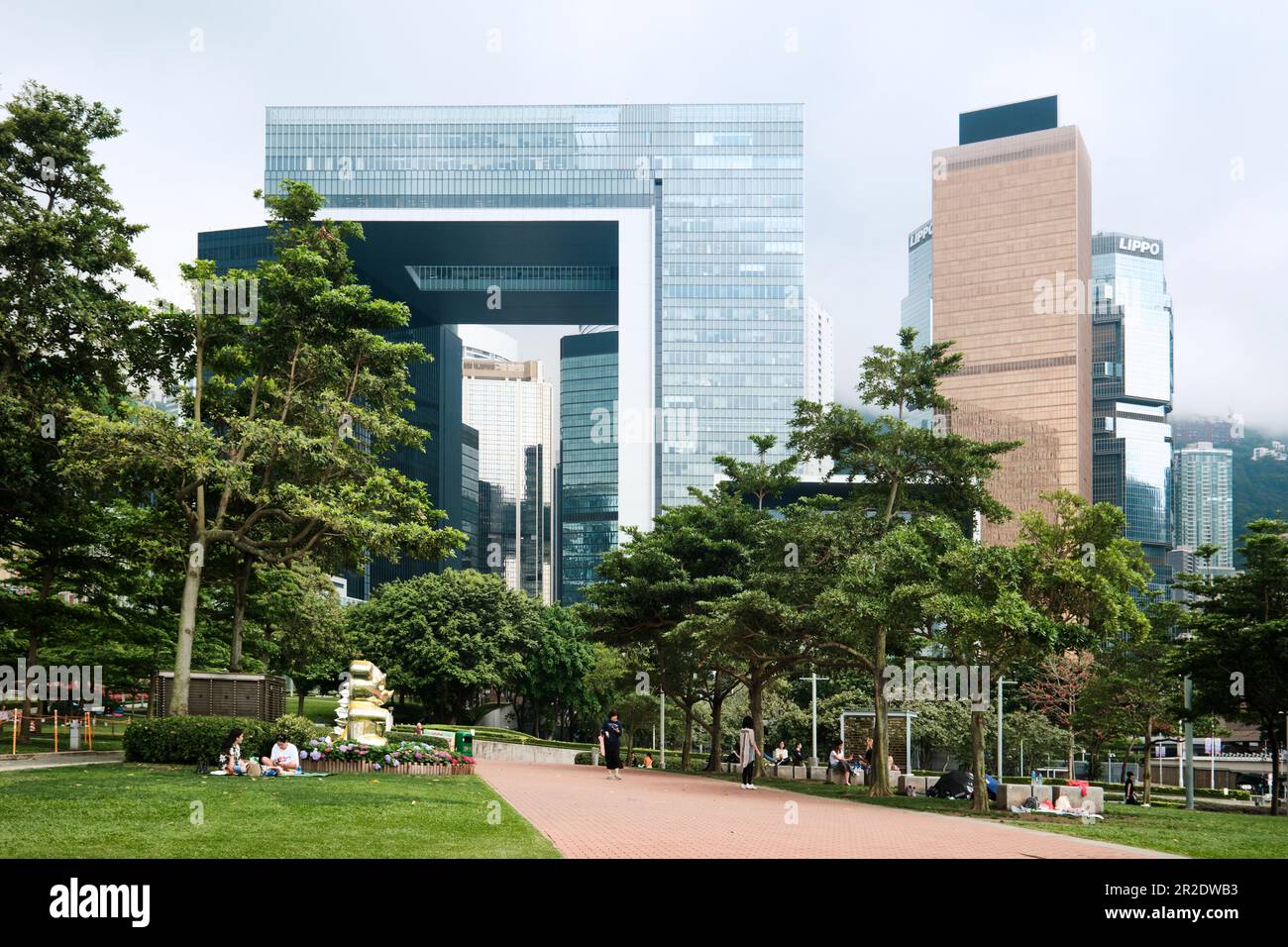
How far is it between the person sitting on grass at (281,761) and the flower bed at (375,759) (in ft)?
3.62

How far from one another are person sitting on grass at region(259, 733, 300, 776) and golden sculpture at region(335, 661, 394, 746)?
5.01m

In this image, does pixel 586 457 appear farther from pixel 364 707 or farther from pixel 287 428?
pixel 287 428


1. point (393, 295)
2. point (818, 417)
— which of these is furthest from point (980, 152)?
point (818, 417)

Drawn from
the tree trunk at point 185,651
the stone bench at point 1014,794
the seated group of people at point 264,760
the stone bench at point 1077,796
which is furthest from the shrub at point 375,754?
the stone bench at point 1077,796

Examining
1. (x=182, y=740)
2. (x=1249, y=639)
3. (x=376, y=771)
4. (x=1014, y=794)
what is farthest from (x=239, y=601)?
(x=1249, y=639)

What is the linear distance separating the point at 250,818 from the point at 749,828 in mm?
7679

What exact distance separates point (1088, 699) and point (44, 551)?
3840 cm

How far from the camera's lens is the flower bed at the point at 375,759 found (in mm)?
26922

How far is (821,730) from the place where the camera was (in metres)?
78.2

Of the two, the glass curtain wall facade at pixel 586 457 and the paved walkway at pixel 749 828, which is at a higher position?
the glass curtain wall facade at pixel 586 457

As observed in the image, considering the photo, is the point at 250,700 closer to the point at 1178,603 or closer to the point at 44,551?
the point at 44,551

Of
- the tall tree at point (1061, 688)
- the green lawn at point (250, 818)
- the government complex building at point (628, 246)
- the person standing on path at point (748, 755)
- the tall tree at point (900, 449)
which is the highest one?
the government complex building at point (628, 246)

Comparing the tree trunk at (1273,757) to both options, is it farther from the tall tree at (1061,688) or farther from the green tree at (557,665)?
the green tree at (557,665)

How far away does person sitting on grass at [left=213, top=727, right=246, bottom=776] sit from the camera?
963 inches
